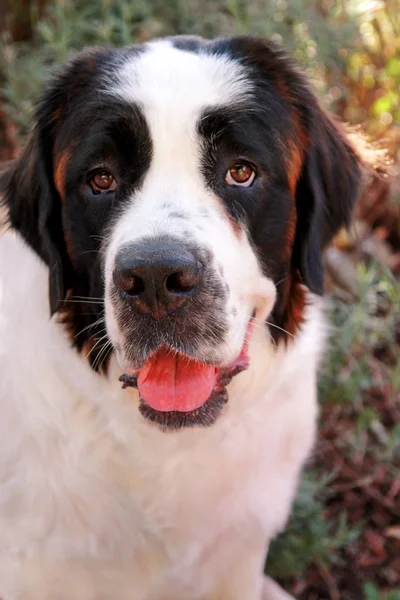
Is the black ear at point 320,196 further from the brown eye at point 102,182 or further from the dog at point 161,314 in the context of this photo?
the brown eye at point 102,182

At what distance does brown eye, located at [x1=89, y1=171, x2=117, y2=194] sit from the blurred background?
851 millimetres

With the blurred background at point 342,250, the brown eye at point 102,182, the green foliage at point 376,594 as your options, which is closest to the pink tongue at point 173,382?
the brown eye at point 102,182

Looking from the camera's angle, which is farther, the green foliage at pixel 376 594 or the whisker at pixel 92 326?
the green foliage at pixel 376 594

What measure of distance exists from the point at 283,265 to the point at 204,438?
53cm

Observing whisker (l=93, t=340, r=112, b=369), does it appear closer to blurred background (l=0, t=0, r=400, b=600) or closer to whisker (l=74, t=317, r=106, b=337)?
whisker (l=74, t=317, r=106, b=337)

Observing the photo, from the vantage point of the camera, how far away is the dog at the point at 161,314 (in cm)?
186

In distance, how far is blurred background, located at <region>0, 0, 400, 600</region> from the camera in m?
3.08

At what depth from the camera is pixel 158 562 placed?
2303mm

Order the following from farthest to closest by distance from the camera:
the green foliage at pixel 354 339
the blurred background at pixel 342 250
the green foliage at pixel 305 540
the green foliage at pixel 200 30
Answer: the green foliage at pixel 200 30, the green foliage at pixel 354 339, the blurred background at pixel 342 250, the green foliage at pixel 305 540

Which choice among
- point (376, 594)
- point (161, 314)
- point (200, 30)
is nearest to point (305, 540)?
point (376, 594)

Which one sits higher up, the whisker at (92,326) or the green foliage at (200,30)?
the green foliage at (200,30)

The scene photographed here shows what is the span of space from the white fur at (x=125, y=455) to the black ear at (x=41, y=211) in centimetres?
9

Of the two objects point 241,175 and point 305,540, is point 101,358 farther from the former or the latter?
point 305,540

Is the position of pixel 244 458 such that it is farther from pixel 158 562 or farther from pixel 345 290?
pixel 345 290
